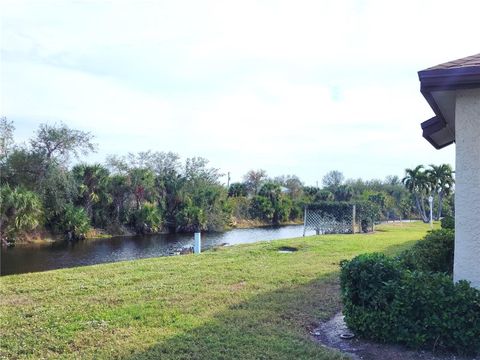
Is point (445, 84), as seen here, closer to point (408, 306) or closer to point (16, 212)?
point (408, 306)

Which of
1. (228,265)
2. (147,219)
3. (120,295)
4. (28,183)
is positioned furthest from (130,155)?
(120,295)

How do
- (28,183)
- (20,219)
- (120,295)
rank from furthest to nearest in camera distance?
(28,183) < (20,219) < (120,295)

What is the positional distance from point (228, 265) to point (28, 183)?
21.9 meters

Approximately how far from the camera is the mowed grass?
415 centimetres

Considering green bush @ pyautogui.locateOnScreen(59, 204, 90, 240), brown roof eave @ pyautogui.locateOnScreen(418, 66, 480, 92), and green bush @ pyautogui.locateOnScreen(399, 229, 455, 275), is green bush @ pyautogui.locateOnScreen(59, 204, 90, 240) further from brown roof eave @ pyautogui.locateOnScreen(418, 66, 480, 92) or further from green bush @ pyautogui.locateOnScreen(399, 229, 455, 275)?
brown roof eave @ pyautogui.locateOnScreen(418, 66, 480, 92)

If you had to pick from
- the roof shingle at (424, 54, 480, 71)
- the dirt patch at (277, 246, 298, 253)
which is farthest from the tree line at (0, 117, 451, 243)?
the roof shingle at (424, 54, 480, 71)

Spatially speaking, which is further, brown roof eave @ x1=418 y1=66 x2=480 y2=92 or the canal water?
the canal water

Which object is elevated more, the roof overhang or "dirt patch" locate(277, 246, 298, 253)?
the roof overhang

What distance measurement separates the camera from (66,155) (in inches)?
1104

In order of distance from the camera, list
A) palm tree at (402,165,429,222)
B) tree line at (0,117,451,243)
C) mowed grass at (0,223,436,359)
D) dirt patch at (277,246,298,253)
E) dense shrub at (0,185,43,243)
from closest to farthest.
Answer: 1. mowed grass at (0,223,436,359)
2. dirt patch at (277,246,298,253)
3. dense shrub at (0,185,43,243)
4. tree line at (0,117,451,243)
5. palm tree at (402,165,429,222)

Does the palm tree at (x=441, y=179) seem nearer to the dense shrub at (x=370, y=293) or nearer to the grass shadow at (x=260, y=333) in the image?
the grass shadow at (x=260, y=333)

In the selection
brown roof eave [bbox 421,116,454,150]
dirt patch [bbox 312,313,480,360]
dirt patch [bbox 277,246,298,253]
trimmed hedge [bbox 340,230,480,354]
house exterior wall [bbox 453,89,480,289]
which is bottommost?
dirt patch [bbox 277,246,298,253]

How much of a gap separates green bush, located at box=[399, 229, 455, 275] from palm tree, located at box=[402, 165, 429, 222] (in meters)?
→ 32.1

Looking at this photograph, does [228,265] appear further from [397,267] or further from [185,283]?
[397,267]
